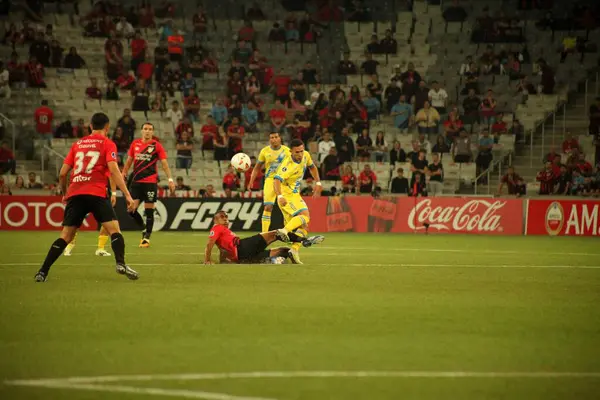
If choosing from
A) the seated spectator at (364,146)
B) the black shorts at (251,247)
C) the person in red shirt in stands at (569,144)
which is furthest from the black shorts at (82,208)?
the person in red shirt in stands at (569,144)

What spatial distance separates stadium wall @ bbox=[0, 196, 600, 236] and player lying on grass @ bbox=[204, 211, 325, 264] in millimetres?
11839

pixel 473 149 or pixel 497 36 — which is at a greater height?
pixel 497 36

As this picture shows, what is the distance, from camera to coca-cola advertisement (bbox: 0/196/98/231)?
2727 centimetres

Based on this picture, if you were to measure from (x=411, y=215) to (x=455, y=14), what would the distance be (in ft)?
42.8

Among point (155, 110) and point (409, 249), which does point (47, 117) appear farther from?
point (409, 249)

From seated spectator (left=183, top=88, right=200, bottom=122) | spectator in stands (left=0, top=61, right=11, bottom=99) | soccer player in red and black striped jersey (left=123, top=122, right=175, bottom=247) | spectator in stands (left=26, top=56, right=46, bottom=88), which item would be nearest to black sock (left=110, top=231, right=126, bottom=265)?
soccer player in red and black striped jersey (left=123, top=122, right=175, bottom=247)

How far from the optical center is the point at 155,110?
1335 inches

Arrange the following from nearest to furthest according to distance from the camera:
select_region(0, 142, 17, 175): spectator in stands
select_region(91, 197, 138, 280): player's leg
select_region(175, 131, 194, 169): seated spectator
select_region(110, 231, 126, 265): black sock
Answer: select_region(91, 197, 138, 280): player's leg
select_region(110, 231, 126, 265): black sock
select_region(0, 142, 17, 175): spectator in stands
select_region(175, 131, 194, 169): seated spectator

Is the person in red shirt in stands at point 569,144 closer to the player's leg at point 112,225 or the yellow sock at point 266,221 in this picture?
the yellow sock at point 266,221

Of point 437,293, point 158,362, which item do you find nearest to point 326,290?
point 437,293

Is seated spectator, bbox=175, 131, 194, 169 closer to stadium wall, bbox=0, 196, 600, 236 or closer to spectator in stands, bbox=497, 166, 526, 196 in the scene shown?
stadium wall, bbox=0, 196, 600, 236

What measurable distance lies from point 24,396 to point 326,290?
6.20 metres

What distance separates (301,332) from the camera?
862 cm

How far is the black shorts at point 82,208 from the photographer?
12312 millimetres
